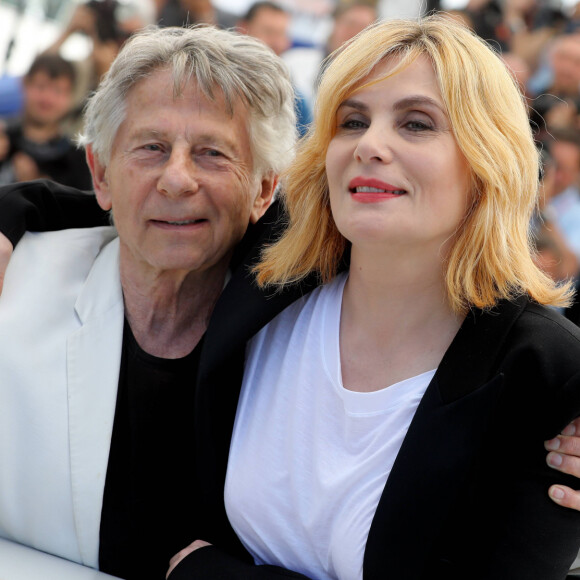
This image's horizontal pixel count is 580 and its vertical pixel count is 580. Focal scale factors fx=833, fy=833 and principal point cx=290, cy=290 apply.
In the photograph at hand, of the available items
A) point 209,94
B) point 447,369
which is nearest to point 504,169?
point 447,369

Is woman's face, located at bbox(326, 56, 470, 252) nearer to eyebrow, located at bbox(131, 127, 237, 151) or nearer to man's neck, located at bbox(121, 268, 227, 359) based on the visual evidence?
eyebrow, located at bbox(131, 127, 237, 151)

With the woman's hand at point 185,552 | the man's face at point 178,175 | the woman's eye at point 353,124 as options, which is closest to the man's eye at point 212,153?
the man's face at point 178,175

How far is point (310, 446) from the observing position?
188 centimetres

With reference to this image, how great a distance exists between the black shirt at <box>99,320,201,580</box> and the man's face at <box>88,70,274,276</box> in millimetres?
323

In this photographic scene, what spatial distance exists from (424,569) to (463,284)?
595 millimetres

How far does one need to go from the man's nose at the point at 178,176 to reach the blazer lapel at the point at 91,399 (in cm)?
35

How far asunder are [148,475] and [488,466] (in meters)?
0.90

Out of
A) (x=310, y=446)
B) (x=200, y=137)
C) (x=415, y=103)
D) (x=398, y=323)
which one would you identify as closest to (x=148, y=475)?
(x=310, y=446)

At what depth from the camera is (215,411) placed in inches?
78.2

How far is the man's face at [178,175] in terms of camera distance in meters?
2.16

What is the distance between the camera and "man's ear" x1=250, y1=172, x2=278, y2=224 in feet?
7.81

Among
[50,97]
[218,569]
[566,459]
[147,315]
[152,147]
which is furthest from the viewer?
[50,97]

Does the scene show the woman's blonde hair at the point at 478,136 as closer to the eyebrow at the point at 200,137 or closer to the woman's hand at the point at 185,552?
the eyebrow at the point at 200,137

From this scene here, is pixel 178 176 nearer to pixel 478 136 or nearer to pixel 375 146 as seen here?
pixel 375 146
